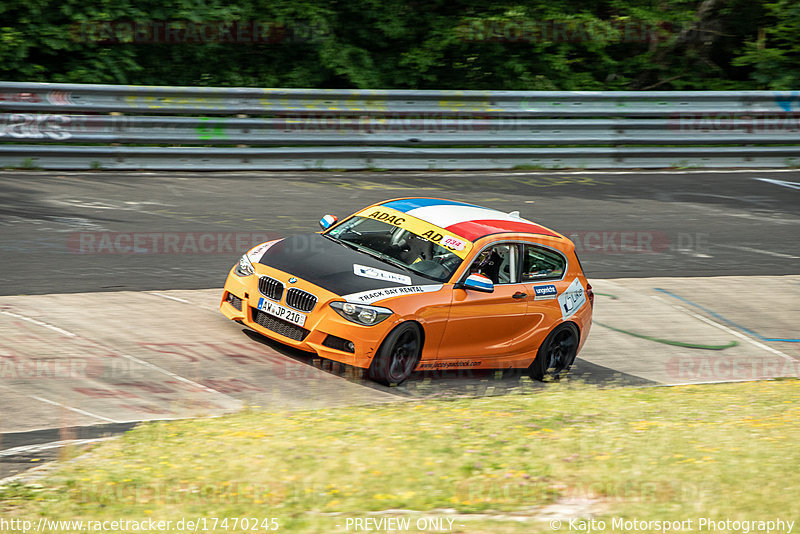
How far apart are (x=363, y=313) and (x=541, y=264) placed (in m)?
2.37

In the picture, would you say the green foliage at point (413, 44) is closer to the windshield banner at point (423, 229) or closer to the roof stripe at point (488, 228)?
the windshield banner at point (423, 229)

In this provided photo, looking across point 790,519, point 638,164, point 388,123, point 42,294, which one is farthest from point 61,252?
point 638,164

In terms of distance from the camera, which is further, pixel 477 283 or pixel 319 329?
pixel 477 283

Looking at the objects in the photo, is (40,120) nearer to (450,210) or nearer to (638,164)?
(450,210)

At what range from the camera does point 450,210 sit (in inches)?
398

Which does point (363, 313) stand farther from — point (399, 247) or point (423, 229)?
point (423, 229)

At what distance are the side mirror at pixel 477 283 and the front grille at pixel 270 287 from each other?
5.48ft

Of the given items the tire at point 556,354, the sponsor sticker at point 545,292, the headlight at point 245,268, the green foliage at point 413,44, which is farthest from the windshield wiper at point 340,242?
the green foliage at point 413,44

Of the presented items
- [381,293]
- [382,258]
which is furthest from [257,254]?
[381,293]

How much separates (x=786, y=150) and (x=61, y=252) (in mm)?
15772

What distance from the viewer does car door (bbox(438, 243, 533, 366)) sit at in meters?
8.93

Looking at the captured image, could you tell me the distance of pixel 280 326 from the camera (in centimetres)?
875

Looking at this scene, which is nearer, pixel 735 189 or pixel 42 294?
pixel 42 294

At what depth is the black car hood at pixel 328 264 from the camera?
8578 mm
